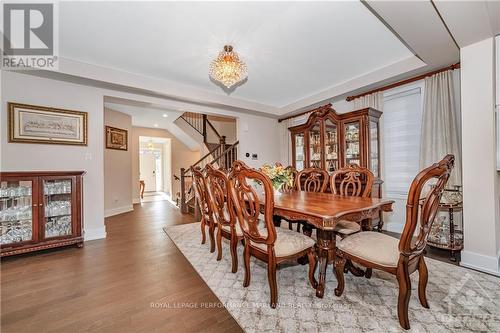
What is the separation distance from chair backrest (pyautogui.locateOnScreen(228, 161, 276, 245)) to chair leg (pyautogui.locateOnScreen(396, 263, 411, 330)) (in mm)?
800

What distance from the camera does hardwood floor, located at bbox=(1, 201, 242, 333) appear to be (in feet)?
4.71

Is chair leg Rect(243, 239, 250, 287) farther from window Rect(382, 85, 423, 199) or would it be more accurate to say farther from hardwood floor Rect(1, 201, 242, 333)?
window Rect(382, 85, 423, 199)

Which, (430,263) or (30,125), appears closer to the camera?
(430,263)

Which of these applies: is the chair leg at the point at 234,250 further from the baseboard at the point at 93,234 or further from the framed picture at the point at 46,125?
the framed picture at the point at 46,125

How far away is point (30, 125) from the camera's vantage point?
277cm

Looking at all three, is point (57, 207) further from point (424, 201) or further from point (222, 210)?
point (424, 201)

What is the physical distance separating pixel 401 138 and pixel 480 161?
126cm

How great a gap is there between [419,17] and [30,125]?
4.56m

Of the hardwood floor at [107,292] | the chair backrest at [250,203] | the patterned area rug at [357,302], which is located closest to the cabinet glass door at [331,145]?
the patterned area rug at [357,302]

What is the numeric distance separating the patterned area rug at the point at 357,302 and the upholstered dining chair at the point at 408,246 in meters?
0.15

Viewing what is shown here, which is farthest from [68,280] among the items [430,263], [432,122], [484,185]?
[432,122]

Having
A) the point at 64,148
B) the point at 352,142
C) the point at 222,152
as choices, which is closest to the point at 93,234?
the point at 64,148

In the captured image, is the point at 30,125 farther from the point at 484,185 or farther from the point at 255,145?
the point at 484,185

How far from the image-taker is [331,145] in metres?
3.93
